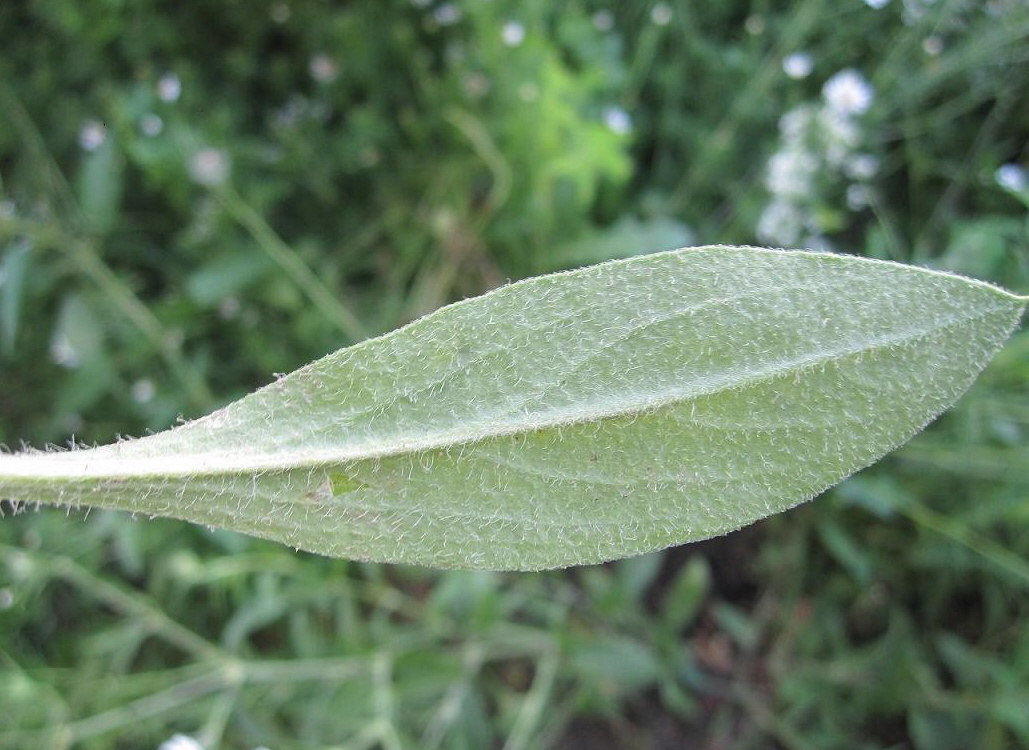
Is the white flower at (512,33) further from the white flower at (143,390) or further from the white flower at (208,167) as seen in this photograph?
the white flower at (143,390)

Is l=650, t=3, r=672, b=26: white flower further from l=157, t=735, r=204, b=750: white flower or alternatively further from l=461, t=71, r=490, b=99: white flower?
l=157, t=735, r=204, b=750: white flower

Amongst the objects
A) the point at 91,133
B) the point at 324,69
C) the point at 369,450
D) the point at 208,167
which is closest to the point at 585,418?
the point at 369,450

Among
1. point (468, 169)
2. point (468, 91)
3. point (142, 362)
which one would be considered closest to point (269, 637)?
point (142, 362)

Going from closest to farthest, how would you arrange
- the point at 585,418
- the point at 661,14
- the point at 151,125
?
the point at 585,418, the point at 151,125, the point at 661,14

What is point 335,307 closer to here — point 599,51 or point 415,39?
point 415,39

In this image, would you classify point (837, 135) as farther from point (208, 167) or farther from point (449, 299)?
point (208, 167)

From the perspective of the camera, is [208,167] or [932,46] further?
[932,46]

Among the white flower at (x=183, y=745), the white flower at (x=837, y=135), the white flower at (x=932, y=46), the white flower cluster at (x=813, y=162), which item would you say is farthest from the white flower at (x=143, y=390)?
the white flower at (x=932, y=46)
